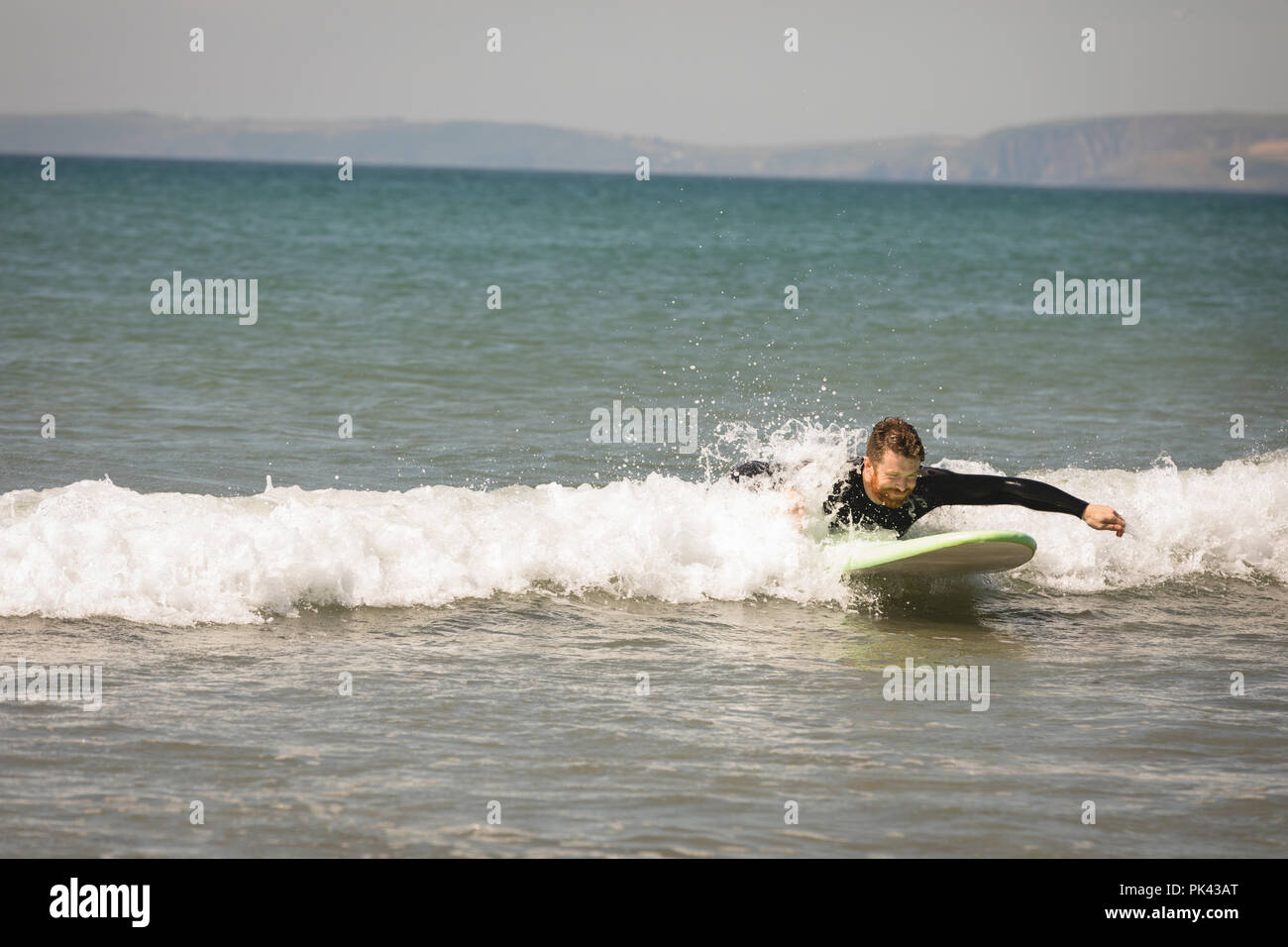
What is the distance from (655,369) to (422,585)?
8.49 metres

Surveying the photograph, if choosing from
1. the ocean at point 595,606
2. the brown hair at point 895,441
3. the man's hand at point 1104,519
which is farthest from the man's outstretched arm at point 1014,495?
the ocean at point 595,606

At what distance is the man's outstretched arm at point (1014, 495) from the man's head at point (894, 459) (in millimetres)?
241

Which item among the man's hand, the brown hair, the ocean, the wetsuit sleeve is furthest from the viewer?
the wetsuit sleeve

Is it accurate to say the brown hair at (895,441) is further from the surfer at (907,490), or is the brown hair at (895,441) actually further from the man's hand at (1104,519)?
the man's hand at (1104,519)

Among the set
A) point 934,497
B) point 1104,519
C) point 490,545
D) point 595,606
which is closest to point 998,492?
point 934,497

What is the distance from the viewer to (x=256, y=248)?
3164 cm

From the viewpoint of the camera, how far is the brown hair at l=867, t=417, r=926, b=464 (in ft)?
23.1

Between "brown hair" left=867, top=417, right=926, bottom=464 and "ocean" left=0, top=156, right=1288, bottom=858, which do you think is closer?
"ocean" left=0, top=156, right=1288, bottom=858

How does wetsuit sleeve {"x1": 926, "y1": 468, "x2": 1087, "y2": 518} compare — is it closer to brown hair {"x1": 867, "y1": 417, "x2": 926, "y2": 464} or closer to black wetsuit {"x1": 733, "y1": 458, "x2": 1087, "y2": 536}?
black wetsuit {"x1": 733, "y1": 458, "x2": 1087, "y2": 536}

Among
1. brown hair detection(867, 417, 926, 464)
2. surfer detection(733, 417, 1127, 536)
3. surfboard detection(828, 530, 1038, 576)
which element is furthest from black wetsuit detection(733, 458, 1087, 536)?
brown hair detection(867, 417, 926, 464)

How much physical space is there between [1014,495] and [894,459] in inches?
30.6

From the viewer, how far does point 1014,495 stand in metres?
7.27

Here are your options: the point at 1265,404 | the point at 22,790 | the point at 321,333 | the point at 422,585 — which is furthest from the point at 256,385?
the point at 1265,404
